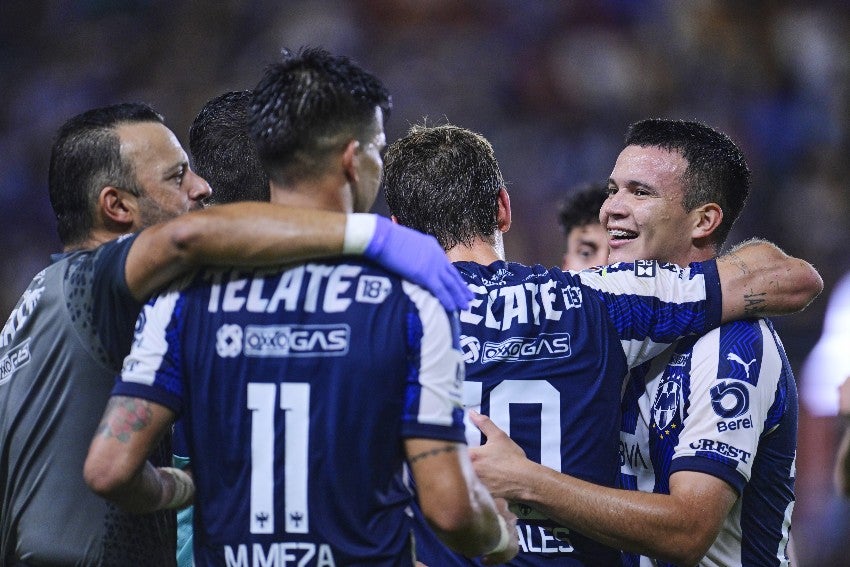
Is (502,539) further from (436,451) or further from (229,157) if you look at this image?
(229,157)

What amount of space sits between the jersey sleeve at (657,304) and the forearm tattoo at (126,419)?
1563mm

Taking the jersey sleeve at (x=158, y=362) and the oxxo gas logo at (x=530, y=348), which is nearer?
the jersey sleeve at (x=158, y=362)

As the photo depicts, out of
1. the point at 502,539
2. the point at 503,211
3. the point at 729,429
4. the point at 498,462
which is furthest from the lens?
the point at 503,211

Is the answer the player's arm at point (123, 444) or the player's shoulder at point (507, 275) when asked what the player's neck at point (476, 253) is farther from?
the player's arm at point (123, 444)

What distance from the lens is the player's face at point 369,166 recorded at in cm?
272

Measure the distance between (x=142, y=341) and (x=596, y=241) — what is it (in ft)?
13.2

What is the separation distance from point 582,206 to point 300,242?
3.94m

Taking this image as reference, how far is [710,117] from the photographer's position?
11.0 m

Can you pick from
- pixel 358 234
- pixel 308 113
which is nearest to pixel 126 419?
pixel 358 234

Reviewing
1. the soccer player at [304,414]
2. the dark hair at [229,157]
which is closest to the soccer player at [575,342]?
the soccer player at [304,414]

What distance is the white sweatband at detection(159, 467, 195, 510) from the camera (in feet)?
9.19

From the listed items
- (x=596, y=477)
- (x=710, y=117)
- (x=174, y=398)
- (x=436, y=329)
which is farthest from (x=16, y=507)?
(x=710, y=117)

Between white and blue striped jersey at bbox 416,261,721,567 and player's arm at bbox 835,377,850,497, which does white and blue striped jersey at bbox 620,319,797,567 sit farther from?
player's arm at bbox 835,377,850,497

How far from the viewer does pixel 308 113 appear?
2.65 metres
